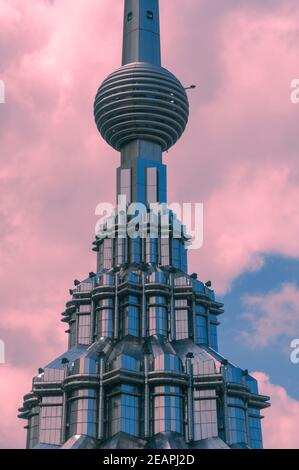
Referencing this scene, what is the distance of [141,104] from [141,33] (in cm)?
2044

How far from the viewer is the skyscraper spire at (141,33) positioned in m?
163

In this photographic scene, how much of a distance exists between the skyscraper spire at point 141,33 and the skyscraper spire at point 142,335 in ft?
0.83

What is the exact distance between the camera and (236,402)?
131 m

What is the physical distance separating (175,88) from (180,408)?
6619cm

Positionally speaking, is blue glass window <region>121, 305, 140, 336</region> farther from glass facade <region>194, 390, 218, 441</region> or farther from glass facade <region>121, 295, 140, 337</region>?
glass facade <region>194, 390, 218, 441</region>

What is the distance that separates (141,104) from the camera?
15362 centimetres

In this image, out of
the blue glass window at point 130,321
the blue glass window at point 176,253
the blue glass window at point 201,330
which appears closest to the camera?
the blue glass window at point 130,321

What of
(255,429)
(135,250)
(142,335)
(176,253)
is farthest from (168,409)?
(176,253)

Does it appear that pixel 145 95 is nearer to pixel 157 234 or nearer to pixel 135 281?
pixel 157 234

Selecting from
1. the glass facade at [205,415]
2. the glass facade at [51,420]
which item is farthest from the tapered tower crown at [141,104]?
the glass facade at [51,420]

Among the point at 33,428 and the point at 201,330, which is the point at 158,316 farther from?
the point at 33,428

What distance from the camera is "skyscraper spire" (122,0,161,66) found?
163 m

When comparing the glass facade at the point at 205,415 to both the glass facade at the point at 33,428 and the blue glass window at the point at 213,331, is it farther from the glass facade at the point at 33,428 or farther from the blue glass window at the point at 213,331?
the glass facade at the point at 33,428
